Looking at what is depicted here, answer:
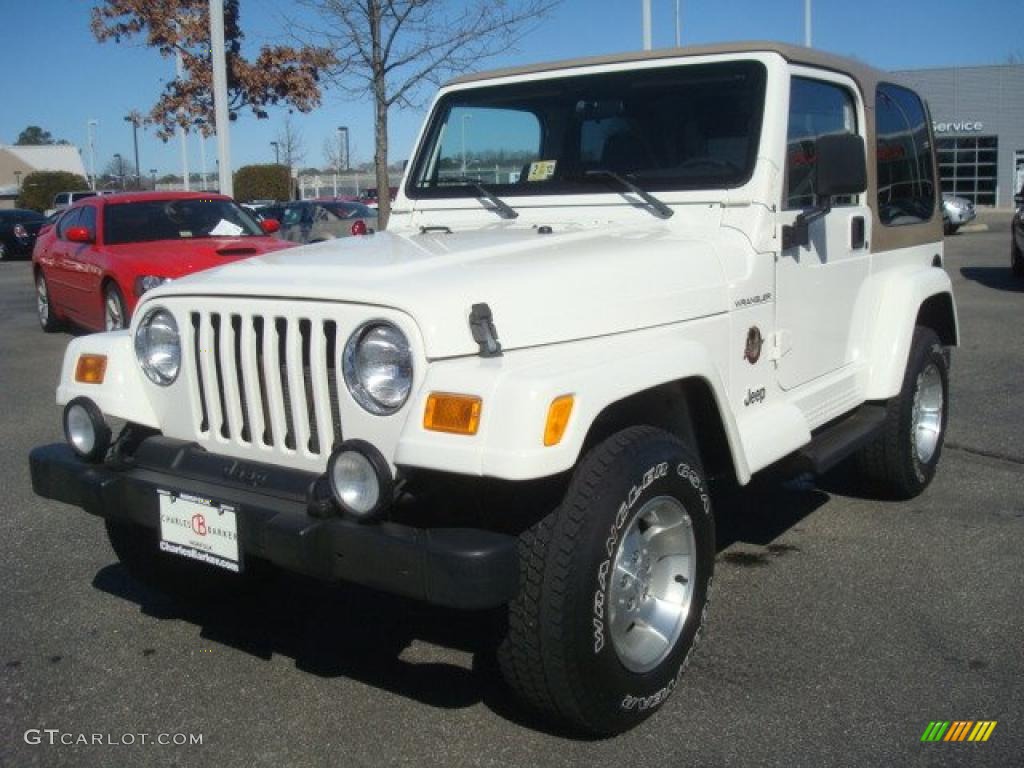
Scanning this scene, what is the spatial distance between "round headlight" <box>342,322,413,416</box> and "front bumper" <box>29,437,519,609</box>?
1.03 ft

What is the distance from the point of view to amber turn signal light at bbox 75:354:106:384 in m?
3.65

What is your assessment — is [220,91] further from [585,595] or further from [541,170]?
[585,595]

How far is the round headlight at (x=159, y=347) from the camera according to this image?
11.6 ft

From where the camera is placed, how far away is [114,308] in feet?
34.0

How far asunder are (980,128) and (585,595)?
1705 inches

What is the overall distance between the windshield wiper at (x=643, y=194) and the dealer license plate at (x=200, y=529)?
6.35ft

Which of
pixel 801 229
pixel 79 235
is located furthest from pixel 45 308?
pixel 801 229

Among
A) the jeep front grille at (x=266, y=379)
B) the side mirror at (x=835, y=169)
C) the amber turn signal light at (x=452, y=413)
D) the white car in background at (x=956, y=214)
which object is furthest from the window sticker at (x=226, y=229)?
the white car in background at (x=956, y=214)

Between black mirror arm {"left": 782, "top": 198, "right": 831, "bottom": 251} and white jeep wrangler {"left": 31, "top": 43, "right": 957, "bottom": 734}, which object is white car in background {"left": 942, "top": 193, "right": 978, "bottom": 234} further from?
black mirror arm {"left": 782, "top": 198, "right": 831, "bottom": 251}

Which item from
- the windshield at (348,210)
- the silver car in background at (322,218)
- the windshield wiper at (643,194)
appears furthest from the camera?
the windshield at (348,210)

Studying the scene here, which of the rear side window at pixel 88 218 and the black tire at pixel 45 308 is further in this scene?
the black tire at pixel 45 308

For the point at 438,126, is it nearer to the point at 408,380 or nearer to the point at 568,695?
the point at 408,380

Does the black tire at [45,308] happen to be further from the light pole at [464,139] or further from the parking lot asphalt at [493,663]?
the light pole at [464,139]

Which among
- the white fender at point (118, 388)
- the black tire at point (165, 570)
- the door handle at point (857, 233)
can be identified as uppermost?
the door handle at point (857, 233)
